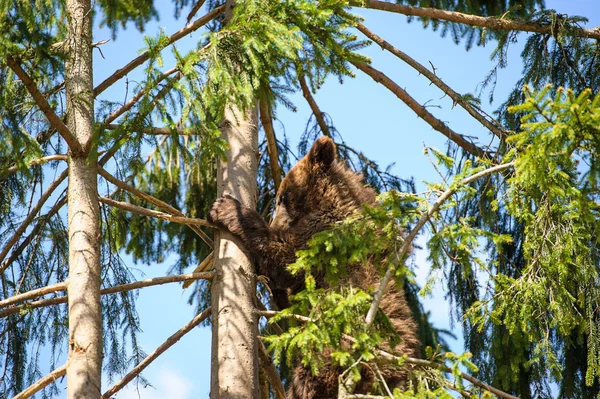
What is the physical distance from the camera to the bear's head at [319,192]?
700cm

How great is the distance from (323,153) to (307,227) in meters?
0.74

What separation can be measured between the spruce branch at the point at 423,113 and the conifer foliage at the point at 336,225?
15mm

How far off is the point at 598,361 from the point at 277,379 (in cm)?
251

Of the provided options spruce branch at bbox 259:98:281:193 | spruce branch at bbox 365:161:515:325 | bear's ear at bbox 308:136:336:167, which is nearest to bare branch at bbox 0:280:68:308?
spruce branch at bbox 365:161:515:325

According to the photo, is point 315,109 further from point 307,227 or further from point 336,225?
point 336,225

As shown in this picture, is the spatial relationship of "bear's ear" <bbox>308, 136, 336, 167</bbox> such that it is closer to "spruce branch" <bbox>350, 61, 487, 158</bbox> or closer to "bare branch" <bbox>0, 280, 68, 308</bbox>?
"spruce branch" <bbox>350, 61, 487, 158</bbox>

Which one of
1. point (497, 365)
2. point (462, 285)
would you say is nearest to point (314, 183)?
point (462, 285)

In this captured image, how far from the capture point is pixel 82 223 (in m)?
5.29

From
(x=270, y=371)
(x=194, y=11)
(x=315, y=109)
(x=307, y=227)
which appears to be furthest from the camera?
(x=315, y=109)

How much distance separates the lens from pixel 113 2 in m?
6.13

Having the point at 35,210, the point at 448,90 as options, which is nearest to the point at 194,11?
the point at 35,210

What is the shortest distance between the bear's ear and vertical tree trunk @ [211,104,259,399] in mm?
788

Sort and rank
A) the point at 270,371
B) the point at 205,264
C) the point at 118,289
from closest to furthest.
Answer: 1. the point at 118,289
2. the point at 205,264
3. the point at 270,371

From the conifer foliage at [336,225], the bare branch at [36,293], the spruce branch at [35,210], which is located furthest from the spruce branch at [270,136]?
the bare branch at [36,293]
